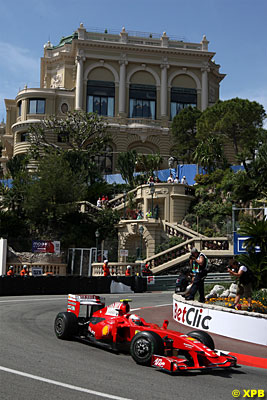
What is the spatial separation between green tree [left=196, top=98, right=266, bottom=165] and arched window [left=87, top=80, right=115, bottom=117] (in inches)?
683

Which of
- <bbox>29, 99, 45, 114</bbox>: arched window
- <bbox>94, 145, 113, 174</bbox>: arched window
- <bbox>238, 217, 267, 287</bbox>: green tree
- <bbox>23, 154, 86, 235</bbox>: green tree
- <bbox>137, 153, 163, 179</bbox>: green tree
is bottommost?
<bbox>238, 217, 267, 287</bbox>: green tree

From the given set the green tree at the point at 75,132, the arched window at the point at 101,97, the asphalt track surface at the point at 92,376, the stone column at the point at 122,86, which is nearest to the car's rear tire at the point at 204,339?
the asphalt track surface at the point at 92,376

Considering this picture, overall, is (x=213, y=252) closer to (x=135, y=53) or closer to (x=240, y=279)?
(x=240, y=279)

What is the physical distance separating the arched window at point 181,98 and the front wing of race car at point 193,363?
6419 centimetres

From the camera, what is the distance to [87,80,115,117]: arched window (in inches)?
2721

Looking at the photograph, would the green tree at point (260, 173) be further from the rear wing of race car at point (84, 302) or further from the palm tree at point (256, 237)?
the rear wing of race car at point (84, 302)

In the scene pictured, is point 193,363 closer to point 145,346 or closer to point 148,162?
point 145,346

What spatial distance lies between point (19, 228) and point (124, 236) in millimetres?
10190

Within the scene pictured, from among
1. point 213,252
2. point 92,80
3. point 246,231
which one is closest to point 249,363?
point 246,231

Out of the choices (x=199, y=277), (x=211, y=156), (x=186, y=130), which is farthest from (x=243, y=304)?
(x=186, y=130)

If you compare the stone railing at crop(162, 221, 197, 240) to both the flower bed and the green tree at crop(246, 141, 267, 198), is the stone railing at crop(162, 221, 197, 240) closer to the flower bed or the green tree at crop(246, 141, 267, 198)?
the green tree at crop(246, 141, 267, 198)

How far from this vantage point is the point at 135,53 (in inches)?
2778

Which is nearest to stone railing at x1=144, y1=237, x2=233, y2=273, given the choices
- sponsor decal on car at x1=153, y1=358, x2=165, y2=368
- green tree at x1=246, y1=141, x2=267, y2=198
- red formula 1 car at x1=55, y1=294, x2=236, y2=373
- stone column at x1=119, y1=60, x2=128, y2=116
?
green tree at x1=246, y1=141, x2=267, y2=198

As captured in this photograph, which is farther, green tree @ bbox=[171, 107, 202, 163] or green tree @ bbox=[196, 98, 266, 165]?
green tree @ bbox=[171, 107, 202, 163]
